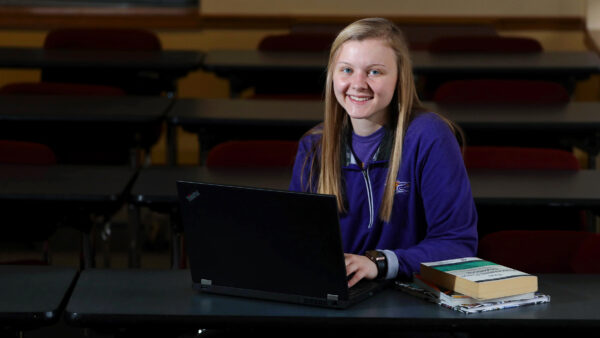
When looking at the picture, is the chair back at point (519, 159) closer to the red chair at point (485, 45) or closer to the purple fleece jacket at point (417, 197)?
the purple fleece jacket at point (417, 197)

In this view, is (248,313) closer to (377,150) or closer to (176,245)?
(377,150)

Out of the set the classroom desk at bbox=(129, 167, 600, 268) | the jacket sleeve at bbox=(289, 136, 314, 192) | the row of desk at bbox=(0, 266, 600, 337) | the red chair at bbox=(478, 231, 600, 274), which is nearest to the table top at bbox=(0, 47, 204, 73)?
the classroom desk at bbox=(129, 167, 600, 268)

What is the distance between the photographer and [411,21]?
6.46 metres

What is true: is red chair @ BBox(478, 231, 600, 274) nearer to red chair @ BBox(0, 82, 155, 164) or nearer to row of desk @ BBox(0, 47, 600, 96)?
red chair @ BBox(0, 82, 155, 164)

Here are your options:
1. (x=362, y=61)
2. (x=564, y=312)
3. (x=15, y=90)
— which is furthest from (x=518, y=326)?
(x=15, y=90)

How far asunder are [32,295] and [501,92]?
2.75 meters

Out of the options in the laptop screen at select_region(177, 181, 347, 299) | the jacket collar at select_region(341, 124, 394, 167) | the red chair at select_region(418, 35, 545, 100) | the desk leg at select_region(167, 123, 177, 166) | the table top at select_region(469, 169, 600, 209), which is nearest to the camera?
the laptop screen at select_region(177, 181, 347, 299)

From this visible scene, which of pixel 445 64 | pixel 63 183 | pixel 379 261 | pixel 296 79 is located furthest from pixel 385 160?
pixel 296 79

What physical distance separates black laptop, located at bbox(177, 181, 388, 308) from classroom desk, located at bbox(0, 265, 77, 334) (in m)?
0.28

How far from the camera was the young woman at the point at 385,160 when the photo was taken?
2160 millimetres

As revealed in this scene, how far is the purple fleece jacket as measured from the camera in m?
2.16

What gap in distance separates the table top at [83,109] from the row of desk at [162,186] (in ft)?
1.95

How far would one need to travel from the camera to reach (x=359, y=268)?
1.93 meters

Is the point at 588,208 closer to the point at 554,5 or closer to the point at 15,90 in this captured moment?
the point at 15,90
